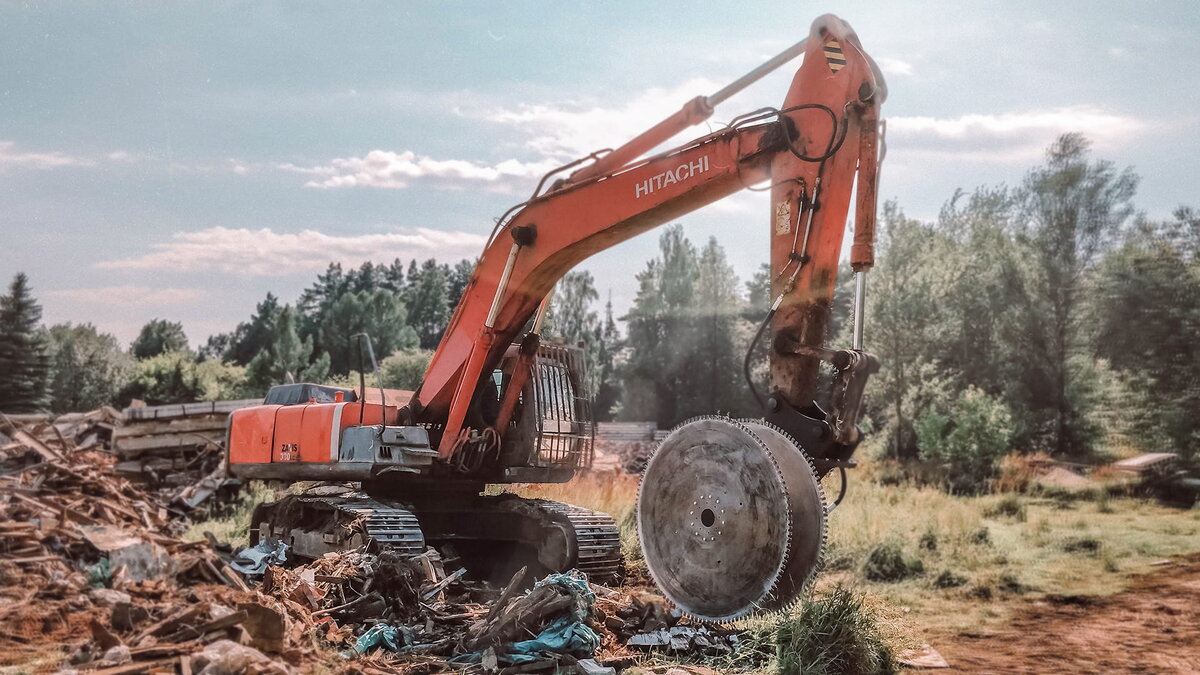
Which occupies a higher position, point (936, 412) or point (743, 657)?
point (936, 412)

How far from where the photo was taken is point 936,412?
87.4ft

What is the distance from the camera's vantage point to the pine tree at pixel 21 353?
2481 cm

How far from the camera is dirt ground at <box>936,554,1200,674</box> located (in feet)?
26.2

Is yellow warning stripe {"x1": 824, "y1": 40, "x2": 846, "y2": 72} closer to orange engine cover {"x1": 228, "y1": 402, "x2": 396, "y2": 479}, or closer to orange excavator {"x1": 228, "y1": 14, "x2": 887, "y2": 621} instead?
orange excavator {"x1": 228, "y1": 14, "x2": 887, "y2": 621}

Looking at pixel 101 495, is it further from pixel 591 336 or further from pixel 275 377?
pixel 591 336

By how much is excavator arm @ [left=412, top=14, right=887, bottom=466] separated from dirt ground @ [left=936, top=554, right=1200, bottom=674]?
3.34m

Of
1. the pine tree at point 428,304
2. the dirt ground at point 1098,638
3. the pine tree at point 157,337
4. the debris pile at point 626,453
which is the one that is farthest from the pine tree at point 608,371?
the dirt ground at point 1098,638

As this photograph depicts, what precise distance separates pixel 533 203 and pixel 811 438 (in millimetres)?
3645

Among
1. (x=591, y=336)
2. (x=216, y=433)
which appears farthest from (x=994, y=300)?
(x=216, y=433)

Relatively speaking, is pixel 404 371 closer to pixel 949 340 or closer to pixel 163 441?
pixel 163 441

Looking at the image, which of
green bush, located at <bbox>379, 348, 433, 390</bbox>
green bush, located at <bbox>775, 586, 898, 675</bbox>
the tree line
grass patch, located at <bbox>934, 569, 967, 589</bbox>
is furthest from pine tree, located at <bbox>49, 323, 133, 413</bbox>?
green bush, located at <bbox>775, 586, 898, 675</bbox>

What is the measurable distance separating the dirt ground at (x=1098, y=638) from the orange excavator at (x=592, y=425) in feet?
9.43

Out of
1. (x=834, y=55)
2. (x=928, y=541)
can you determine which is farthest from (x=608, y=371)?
(x=834, y=55)

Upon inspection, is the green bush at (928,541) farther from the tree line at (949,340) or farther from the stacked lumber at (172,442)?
the stacked lumber at (172,442)
